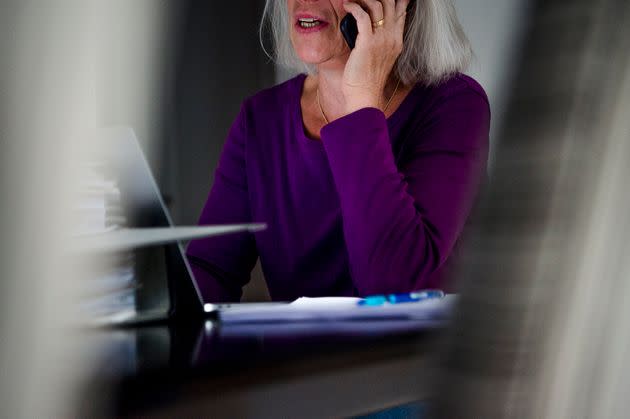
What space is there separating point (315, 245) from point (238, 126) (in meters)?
0.32

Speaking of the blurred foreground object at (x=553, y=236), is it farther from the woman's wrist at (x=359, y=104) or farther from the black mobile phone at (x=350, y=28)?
the black mobile phone at (x=350, y=28)

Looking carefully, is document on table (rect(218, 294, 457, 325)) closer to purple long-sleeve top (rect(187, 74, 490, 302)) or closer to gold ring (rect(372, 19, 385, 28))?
purple long-sleeve top (rect(187, 74, 490, 302))

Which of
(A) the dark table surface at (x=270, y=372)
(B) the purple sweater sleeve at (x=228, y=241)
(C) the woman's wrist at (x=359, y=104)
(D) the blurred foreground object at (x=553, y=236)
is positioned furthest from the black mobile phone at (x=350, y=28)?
(D) the blurred foreground object at (x=553, y=236)

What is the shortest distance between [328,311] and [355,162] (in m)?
0.42

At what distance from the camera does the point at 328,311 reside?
576mm

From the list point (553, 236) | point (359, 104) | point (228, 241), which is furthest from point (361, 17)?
point (553, 236)

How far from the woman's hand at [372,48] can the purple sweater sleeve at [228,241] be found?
12.2 inches

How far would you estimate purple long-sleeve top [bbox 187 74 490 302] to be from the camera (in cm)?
97

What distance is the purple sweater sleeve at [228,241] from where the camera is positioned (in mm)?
1123

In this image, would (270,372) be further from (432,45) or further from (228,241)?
(432,45)

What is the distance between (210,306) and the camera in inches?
24.8

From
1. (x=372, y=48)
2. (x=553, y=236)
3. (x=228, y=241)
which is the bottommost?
(x=228, y=241)

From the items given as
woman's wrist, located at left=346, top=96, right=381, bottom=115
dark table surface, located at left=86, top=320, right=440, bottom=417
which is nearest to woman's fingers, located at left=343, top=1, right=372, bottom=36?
woman's wrist, located at left=346, top=96, right=381, bottom=115

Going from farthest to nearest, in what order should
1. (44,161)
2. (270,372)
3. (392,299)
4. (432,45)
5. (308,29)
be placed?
(308,29)
(432,45)
(392,299)
(270,372)
(44,161)
